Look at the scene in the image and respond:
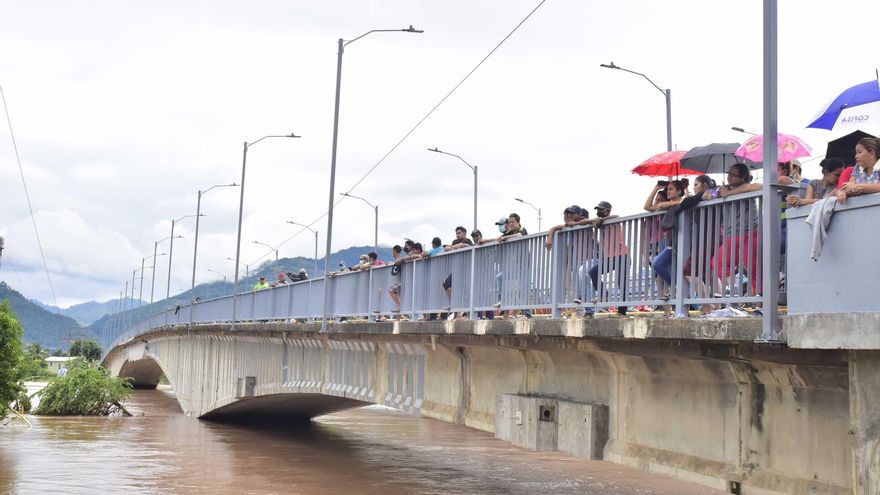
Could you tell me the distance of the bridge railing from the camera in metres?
9.39

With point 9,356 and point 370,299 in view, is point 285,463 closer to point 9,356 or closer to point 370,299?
point 9,356

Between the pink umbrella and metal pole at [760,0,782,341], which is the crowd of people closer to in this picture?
metal pole at [760,0,782,341]

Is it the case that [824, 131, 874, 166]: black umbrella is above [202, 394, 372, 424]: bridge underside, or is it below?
above

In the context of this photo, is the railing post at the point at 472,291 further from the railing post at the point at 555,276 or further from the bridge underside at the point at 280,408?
the bridge underside at the point at 280,408

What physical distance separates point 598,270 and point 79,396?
1627 inches

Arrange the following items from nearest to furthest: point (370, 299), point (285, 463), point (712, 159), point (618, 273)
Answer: point (618, 273) → point (712, 159) → point (370, 299) → point (285, 463)

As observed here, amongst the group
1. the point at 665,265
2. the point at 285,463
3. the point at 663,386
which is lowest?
the point at 285,463

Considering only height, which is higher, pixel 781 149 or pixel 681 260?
pixel 781 149

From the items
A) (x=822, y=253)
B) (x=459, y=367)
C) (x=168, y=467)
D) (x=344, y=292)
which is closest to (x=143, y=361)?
(x=168, y=467)

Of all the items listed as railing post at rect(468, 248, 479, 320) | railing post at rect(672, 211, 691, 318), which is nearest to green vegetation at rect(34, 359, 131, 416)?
railing post at rect(468, 248, 479, 320)

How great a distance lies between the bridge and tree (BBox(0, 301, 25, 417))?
16402mm

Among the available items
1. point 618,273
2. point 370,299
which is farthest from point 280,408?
point 618,273

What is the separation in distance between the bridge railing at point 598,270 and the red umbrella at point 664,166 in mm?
1953

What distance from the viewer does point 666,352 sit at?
10.3 m
